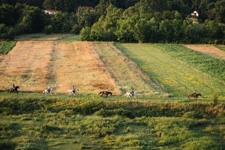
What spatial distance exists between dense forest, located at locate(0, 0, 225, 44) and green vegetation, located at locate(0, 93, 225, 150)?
168ft

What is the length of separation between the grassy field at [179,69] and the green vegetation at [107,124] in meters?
9.39

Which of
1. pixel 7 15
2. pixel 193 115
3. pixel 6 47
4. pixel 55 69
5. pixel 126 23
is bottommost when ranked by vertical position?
pixel 55 69

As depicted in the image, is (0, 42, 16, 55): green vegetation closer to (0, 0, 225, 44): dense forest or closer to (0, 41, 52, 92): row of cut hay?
(0, 41, 52, 92): row of cut hay

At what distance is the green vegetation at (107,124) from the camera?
58.7 feet

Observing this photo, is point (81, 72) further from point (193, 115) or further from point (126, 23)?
point (126, 23)

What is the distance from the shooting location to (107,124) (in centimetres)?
2095

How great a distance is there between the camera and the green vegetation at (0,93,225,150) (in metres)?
17.9

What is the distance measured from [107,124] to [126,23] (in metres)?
61.2

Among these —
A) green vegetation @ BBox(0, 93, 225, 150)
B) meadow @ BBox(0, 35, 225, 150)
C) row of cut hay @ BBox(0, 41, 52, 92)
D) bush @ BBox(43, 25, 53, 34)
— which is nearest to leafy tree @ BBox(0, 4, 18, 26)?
bush @ BBox(43, 25, 53, 34)

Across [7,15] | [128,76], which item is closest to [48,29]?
[7,15]

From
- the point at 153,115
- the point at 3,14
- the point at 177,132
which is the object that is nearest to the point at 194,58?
the point at 153,115

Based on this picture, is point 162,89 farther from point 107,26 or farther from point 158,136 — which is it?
point 107,26

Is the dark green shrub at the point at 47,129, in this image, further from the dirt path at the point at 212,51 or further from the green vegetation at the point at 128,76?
the dirt path at the point at 212,51

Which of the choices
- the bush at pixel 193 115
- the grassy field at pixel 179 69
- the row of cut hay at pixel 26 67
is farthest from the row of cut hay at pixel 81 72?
the bush at pixel 193 115
